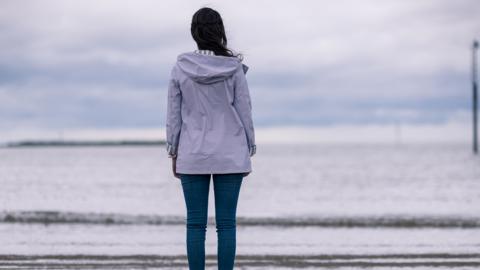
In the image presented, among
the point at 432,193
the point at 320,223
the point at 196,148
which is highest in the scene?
the point at 196,148

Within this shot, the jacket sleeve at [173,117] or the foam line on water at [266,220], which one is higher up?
the jacket sleeve at [173,117]

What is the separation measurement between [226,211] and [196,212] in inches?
8.8

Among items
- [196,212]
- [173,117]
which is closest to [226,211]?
[196,212]

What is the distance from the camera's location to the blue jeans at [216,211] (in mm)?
5289

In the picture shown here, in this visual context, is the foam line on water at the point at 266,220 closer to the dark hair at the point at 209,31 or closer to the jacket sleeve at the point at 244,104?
the jacket sleeve at the point at 244,104

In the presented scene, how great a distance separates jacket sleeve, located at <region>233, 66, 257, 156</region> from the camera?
5301 millimetres

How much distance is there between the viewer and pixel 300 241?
35.8ft

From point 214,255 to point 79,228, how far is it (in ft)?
15.3

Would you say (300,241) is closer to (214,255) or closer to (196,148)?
(214,255)

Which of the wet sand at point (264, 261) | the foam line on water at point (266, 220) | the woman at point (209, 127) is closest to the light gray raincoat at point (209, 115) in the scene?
the woman at point (209, 127)

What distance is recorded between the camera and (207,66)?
17.3ft

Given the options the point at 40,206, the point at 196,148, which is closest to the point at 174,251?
the point at 196,148

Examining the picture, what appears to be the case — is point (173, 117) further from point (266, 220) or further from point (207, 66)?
point (266, 220)

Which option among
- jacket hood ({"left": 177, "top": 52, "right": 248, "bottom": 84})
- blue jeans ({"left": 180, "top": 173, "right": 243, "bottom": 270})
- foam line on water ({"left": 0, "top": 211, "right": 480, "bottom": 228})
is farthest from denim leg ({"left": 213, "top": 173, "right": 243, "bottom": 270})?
foam line on water ({"left": 0, "top": 211, "right": 480, "bottom": 228})
